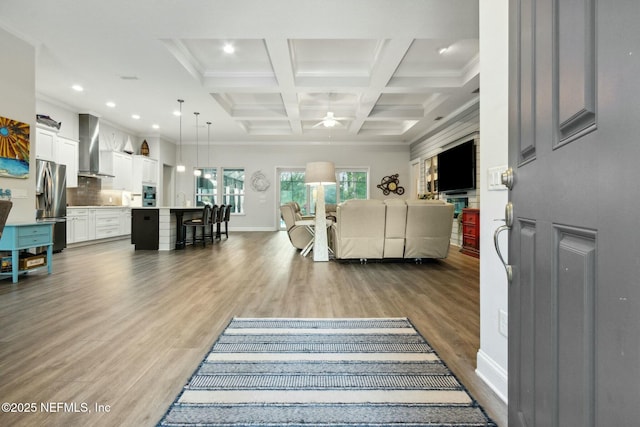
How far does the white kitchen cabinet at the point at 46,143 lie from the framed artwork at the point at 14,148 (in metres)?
1.97

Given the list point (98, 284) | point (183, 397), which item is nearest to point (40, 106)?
point (98, 284)

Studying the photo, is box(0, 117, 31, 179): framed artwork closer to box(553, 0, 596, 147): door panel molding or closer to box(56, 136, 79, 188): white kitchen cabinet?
box(56, 136, 79, 188): white kitchen cabinet

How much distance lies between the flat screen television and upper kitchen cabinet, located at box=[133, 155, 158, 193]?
7.87m

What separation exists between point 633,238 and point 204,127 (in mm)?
9370

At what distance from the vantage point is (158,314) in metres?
2.57

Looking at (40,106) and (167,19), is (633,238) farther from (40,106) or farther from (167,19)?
(40,106)

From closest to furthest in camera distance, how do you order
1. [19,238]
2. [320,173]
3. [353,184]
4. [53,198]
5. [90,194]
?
[19,238] → [320,173] → [53,198] → [90,194] → [353,184]

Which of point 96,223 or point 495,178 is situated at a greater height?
point 495,178

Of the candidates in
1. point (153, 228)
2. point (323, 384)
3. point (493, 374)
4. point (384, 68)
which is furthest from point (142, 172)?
point (493, 374)

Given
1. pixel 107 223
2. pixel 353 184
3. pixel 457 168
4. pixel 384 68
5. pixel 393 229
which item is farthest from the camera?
pixel 353 184

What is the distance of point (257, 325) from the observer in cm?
231

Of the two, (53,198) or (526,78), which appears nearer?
(526,78)

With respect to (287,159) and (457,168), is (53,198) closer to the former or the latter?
(287,159)

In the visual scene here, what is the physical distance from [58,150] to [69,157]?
1.12 ft
